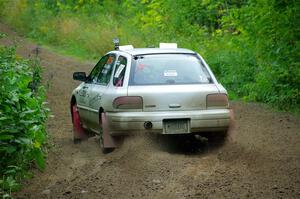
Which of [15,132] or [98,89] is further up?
[15,132]

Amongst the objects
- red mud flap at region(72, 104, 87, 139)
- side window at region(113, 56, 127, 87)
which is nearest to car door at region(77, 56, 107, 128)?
red mud flap at region(72, 104, 87, 139)

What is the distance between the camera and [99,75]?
1165 cm

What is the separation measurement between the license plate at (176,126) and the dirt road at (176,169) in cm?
32

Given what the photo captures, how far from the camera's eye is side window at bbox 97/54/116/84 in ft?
36.5

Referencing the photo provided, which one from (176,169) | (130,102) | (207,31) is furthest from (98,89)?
(207,31)

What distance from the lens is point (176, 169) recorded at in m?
8.90

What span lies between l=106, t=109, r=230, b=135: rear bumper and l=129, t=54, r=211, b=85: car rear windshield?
519 millimetres

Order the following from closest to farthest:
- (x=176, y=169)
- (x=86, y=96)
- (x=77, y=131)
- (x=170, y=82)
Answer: (x=176, y=169) → (x=170, y=82) → (x=86, y=96) → (x=77, y=131)

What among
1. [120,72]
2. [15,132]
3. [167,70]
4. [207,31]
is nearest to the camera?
[15,132]

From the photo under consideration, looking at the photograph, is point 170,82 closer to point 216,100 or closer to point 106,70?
point 216,100

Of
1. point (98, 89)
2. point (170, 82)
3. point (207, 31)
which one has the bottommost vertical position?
point (207, 31)

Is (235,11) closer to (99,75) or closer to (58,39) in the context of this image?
(99,75)

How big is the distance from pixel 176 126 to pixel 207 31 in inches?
668

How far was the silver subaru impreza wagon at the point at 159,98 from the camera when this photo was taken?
992cm
